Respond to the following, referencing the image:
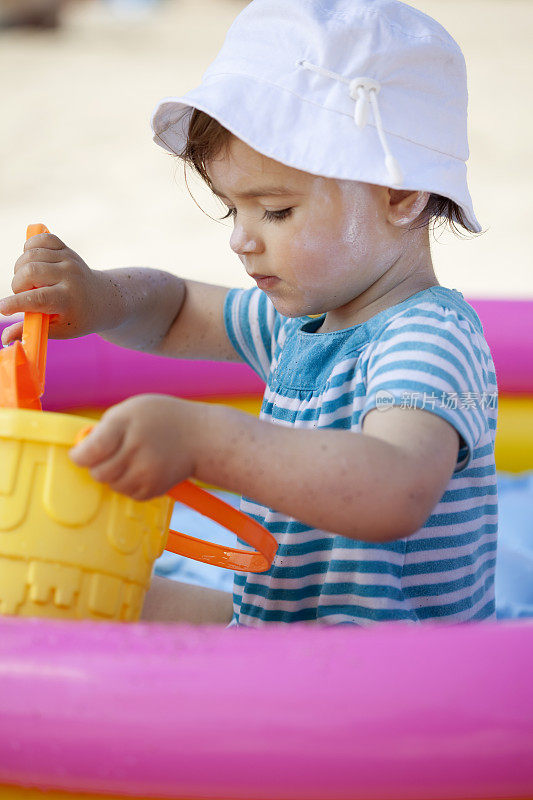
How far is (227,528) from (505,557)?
2.58 ft

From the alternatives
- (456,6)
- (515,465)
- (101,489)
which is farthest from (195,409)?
(456,6)

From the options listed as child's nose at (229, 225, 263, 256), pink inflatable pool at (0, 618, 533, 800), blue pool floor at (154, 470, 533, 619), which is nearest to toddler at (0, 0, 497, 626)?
child's nose at (229, 225, 263, 256)

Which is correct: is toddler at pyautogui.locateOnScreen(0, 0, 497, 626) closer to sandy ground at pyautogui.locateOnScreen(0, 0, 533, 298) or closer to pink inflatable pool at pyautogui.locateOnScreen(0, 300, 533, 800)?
pink inflatable pool at pyautogui.locateOnScreen(0, 300, 533, 800)

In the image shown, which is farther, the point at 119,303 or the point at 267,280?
the point at 119,303

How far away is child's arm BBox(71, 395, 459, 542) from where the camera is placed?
0.68 m

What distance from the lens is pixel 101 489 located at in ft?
2.31

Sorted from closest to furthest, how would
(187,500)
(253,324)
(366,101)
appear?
(187,500) → (366,101) → (253,324)

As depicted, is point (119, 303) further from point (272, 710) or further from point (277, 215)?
point (272, 710)

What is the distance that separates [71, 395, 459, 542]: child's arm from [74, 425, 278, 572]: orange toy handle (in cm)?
3

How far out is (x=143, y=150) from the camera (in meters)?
5.26

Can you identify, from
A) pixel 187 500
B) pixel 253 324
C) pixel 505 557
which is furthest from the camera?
pixel 505 557

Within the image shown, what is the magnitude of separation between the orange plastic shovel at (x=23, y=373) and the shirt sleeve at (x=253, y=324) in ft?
1.14
